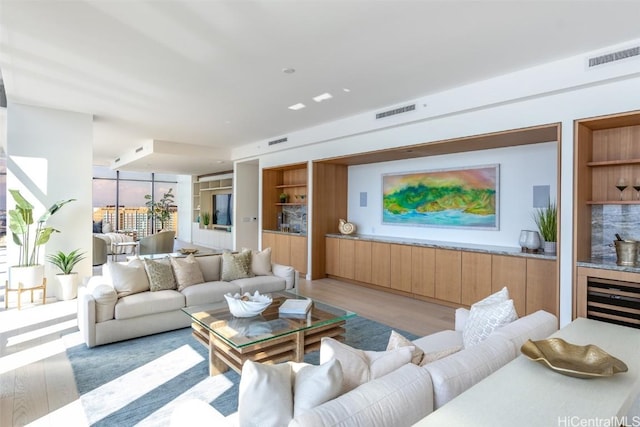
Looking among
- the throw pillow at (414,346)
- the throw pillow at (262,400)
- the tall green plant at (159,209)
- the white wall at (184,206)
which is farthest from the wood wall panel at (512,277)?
the tall green plant at (159,209)

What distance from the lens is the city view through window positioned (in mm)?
12539

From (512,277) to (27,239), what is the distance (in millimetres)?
6420

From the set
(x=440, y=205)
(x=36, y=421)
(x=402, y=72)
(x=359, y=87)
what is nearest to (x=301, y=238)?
(x=440, y=205)

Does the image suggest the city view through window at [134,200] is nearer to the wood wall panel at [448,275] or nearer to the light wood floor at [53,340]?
the light wood floor at [53,340]

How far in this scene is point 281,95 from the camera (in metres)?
4.58

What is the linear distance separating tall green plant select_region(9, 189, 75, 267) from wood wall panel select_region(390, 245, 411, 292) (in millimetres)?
4942

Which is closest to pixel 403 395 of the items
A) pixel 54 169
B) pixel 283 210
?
pixel 54 169

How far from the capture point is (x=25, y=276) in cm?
466

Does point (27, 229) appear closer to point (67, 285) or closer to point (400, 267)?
point (67, 285)

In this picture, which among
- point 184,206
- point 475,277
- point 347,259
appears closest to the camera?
point 475,277

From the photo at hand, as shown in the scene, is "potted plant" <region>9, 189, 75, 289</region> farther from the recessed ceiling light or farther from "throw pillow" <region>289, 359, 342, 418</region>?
"throw pillow" <region>289, 359, 342, 418</region>

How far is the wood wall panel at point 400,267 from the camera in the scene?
532 centimetres

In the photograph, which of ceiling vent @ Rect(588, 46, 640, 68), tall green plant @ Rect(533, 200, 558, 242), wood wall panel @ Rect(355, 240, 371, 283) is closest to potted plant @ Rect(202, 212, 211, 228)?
wood wall panel @ Rect(355, 240, 371, 283)

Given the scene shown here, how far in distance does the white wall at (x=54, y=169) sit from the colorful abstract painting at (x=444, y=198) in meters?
4.92
